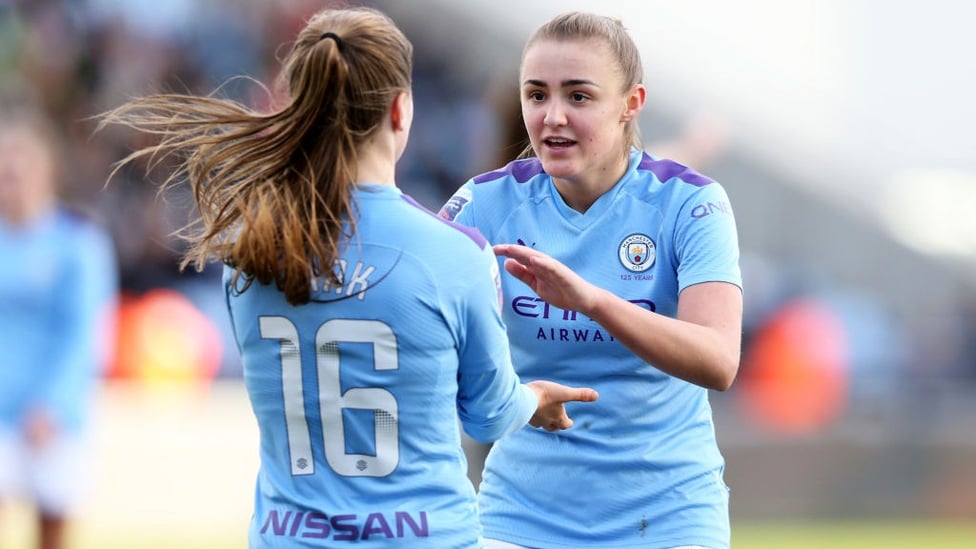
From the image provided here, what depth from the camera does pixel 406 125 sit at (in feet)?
10.4

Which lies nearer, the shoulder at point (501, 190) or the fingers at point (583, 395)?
the fingers at point (583, 395)

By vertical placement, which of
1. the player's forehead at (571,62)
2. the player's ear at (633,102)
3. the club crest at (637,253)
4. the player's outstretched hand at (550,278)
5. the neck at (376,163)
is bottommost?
the player's outstretched hand at (550,278)

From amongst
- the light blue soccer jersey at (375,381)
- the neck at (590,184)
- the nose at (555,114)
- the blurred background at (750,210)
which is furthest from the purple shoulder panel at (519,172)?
the blurred background at (750,210)

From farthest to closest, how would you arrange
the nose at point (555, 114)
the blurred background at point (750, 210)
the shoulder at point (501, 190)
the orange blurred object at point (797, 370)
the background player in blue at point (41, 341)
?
the orange blurred object at point (797, 370) < the blurred background at point (750, 210) < the background player in blue at point (41, 341) < the shoulder at point (501, 190) < the nose at point (555, 114)

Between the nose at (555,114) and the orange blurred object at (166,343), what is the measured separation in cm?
750

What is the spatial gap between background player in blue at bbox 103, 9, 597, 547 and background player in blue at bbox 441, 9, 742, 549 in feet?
2.09

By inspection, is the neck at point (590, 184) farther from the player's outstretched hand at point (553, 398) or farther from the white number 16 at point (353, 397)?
the white number 16 at point (353, 397)

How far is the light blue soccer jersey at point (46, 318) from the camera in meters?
7.38

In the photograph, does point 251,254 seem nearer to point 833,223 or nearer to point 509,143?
point 509,143

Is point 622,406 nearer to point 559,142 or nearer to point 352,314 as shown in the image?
point 559,142

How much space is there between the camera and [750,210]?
15234mm

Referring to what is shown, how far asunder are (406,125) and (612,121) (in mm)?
828

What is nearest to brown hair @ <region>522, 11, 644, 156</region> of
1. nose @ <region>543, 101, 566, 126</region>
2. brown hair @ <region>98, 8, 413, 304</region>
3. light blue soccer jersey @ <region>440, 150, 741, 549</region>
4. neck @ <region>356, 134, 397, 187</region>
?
nose @ <region>543, 101, 566, 126</region>

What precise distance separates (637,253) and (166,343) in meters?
8.13
